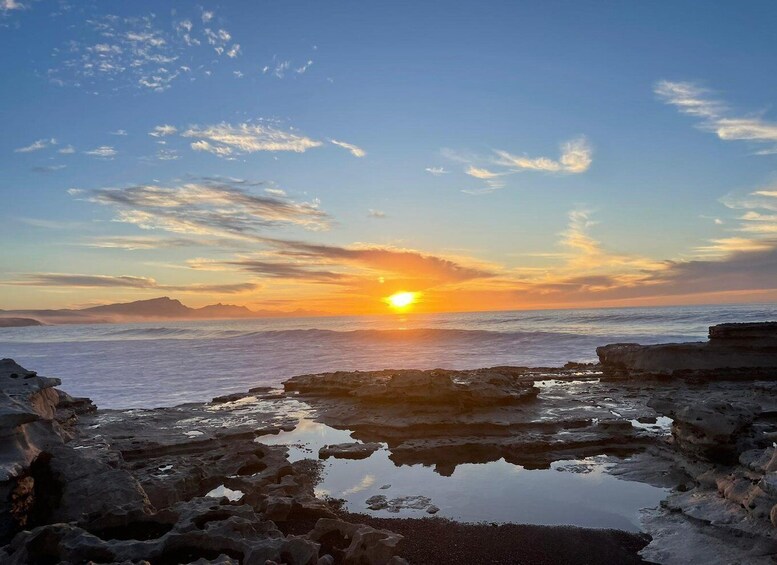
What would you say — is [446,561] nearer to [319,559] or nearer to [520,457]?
[319,559]

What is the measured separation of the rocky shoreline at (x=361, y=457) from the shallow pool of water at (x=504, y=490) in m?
0.55

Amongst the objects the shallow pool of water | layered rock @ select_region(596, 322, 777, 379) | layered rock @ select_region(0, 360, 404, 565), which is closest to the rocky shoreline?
layered rock @ select_region(0, 360, 404, 565)

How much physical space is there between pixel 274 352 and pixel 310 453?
51931 mm

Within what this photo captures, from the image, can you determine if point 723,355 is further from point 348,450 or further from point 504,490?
point 348,450

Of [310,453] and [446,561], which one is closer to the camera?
[446,561]

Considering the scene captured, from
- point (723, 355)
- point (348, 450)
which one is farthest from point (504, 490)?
point (723, 355)

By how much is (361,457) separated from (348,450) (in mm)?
686

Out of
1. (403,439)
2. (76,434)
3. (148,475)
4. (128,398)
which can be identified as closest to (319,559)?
(148,475)

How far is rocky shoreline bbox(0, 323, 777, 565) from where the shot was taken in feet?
32.4

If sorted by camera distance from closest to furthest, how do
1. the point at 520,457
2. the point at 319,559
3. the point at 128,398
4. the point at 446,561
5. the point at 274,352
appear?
1. the point at 319,559
2. the point at 446,561
3. the point at 520,457
4. the point at 128,398
5. the point at 274,352

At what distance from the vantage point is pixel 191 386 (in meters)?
37.8

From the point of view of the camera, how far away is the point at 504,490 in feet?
48.1

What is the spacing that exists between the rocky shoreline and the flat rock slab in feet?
0.34

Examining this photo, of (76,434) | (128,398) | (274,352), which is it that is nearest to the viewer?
(76,434)
